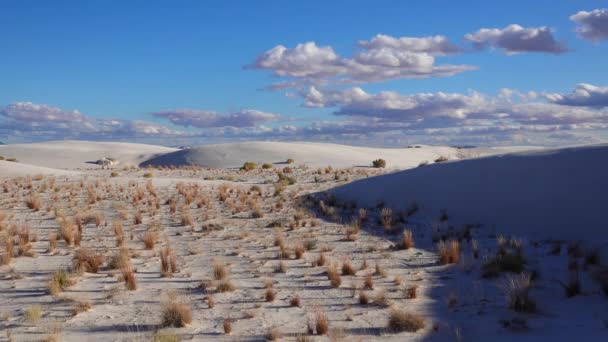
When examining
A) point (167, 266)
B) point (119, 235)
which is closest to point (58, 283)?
point (167, 266)

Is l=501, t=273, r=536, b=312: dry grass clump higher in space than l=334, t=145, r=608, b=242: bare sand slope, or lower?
lower

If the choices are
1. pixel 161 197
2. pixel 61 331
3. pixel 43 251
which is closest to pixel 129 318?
pixel 61 331

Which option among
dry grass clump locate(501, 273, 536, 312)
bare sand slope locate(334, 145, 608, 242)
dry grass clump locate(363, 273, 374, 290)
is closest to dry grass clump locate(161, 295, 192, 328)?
dry grass clump locate(363, 273, 374, 290)

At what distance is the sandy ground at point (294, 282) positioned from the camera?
6.40m

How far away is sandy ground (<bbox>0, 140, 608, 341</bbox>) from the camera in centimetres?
640

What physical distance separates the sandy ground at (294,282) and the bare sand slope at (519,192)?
844 mm

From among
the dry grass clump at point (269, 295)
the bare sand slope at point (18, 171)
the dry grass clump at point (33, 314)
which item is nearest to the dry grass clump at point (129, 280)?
the dry grass clump at point (33, 314)

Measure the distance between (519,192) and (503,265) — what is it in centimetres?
682

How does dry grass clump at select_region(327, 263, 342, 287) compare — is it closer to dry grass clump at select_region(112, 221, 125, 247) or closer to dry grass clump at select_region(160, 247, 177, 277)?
dry grass clump at select_region(160, 247, 177, 277)

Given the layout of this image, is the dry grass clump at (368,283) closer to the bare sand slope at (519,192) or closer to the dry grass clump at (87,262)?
the dry grass clump at (87,262)

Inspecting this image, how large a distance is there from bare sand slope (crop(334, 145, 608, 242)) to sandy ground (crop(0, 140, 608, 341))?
0.84m

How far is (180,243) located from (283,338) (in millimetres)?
6771

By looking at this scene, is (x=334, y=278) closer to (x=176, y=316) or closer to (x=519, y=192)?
(x=176, y=316)

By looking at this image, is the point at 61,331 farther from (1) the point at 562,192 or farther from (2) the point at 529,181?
(2) the point at 529,181
